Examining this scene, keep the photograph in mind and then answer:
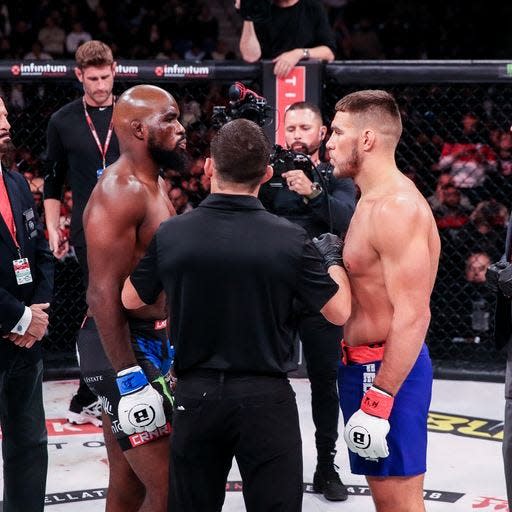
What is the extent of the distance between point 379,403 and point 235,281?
549 millimetres

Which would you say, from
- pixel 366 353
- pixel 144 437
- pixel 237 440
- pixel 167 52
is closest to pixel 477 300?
pixel 366 353

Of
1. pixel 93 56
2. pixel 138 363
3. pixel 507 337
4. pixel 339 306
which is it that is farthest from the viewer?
pixel 93 56

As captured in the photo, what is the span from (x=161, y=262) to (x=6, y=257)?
0.87m

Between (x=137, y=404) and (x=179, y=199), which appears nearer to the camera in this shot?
(x=137, y=404)

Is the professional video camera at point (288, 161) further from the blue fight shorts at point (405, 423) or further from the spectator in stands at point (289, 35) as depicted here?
the spectator in stands at point (289, 35)

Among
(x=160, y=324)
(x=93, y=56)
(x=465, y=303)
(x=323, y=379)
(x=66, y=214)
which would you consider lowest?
(x=465, y=303)

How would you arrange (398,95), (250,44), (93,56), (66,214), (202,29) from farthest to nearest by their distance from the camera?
(202,29)
(398,95)
(66,214)
(250,44)
(93,56)

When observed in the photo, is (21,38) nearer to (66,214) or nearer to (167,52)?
(167,52)

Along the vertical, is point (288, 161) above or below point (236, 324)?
above

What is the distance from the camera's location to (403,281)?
2.54 metres

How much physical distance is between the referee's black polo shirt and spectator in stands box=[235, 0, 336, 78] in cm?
Result: 278

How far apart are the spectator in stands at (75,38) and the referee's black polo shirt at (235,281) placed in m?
6.56

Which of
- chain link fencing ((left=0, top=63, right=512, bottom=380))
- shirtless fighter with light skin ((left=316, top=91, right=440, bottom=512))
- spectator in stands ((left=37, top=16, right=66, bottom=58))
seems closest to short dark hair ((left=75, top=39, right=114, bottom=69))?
chain link fencing ((left=0, top=63, right=512, bottom=380))

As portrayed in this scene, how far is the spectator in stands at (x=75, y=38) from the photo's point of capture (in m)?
8.55
